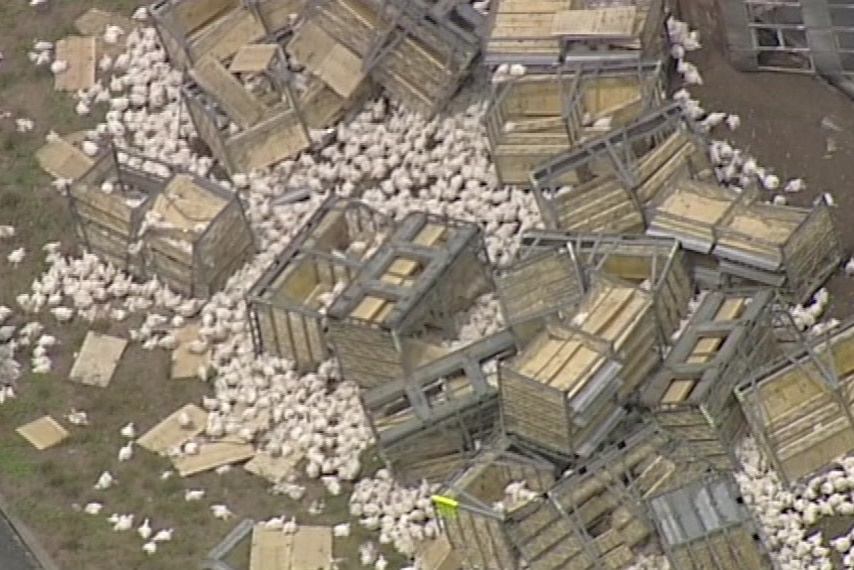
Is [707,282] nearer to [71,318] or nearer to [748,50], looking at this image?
[748,50]

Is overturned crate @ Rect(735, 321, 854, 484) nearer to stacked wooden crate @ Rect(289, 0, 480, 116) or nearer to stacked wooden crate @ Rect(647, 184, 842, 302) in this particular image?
stacked wooden crate @ Rect(647, 184, 842, 302)

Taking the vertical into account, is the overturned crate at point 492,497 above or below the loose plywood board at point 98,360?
below

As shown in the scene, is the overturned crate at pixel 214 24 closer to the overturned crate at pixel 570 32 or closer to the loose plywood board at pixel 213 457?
the overturned crate at pixel 570 32

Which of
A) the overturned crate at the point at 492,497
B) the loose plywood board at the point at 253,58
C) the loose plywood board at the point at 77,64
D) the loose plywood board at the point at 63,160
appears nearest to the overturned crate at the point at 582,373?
the overturned crate at the point at 492,497

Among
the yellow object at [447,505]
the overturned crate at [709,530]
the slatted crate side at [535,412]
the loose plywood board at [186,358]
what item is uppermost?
the loose plywood board at [186,358]

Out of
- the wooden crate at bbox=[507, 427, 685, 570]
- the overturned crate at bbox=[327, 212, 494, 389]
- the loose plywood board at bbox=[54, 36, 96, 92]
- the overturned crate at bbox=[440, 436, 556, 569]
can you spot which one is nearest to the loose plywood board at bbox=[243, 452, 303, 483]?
the overturned crate at bbox=[327, 212, 494, 389]

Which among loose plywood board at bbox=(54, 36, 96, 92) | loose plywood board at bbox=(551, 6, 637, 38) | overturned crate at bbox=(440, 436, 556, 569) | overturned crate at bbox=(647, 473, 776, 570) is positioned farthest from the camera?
loose plywood board at bbox=(54, 36, 96, 92)
